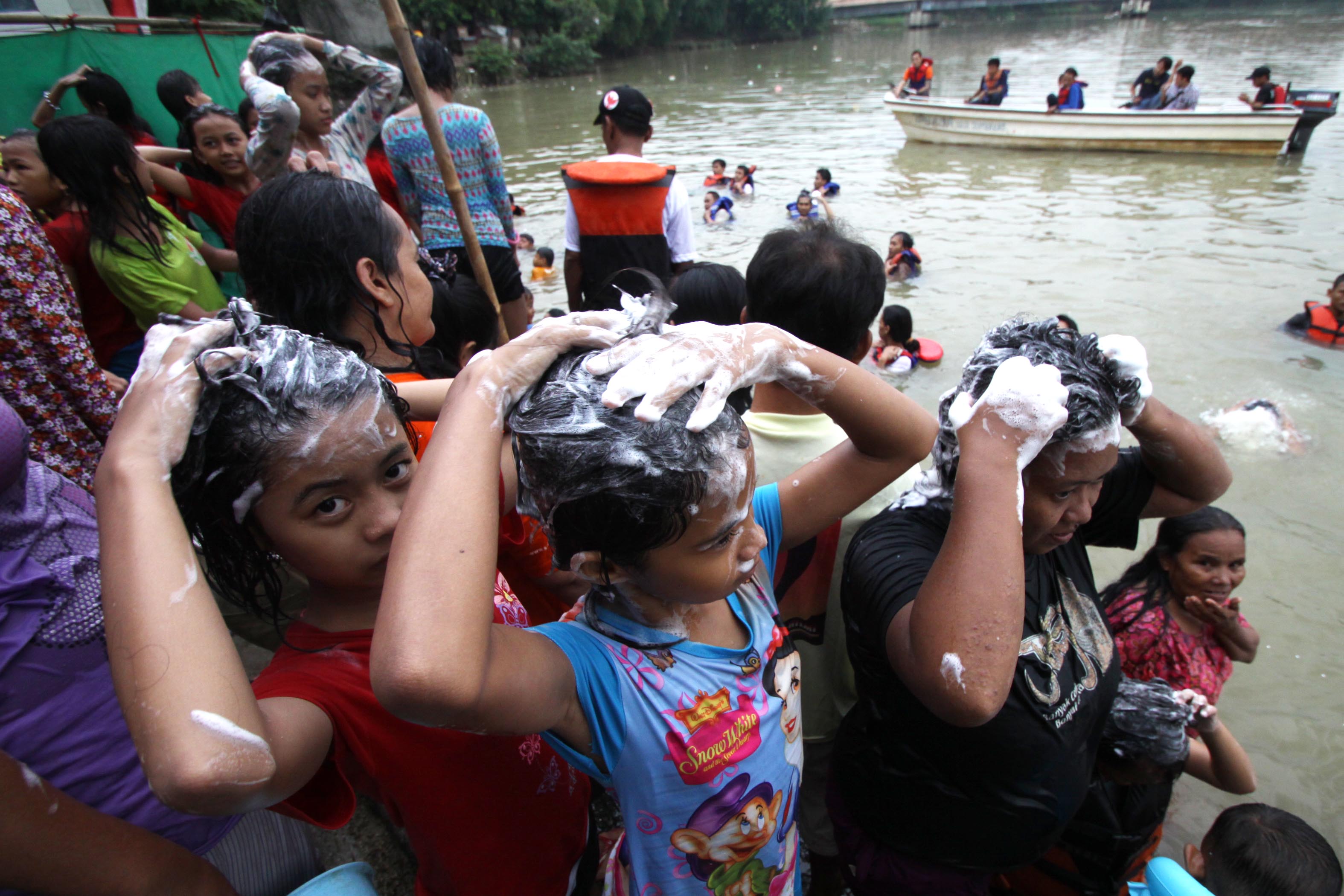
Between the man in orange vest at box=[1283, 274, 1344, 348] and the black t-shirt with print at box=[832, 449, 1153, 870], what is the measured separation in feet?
24.8

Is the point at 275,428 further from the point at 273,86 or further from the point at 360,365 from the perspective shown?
the point at 273,86

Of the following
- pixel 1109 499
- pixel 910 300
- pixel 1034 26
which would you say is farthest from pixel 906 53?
pixel 1109 499

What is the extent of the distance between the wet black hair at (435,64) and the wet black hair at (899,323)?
458cm

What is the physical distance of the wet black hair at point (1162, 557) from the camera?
2.38 meters

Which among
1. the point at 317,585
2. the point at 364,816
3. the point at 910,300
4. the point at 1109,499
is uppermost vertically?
the point at 317,585

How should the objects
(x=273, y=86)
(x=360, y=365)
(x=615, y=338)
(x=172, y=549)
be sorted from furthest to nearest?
(x=273, y=86) < (x=360, y=365) < (x=615, y=338) < (x=172, y=549)

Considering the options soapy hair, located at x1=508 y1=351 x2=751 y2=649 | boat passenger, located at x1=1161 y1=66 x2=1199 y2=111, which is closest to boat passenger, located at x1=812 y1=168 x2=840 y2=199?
boat passenger, located at x1=1161 y1=66 x2=1199 y2=111

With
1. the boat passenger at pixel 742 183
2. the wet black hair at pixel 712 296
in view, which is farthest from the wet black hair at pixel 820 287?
the boat passenger at pixel 742 183

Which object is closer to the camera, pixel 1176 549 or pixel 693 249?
pixel 1176 549

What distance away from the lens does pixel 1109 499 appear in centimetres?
A: 185

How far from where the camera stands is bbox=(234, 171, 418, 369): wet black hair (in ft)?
5.80

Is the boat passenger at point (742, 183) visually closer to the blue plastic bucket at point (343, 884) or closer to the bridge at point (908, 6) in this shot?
the blue plastic bucket at point (343, 884)

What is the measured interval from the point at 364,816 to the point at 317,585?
51.6 inches

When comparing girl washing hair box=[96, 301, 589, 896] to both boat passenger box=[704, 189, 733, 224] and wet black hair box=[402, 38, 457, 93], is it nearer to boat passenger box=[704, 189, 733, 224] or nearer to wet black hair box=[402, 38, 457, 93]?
wet black hair box=[402, 38, 457, 93]
